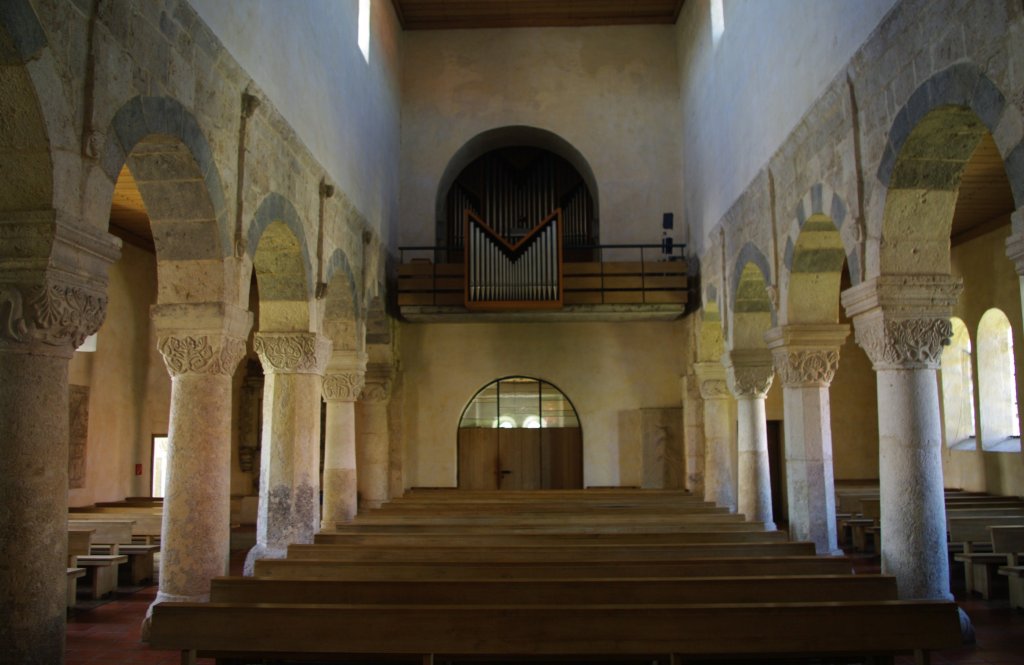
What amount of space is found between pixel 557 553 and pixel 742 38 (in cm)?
786

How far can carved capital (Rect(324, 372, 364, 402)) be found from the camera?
1249cm

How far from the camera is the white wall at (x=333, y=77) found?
8383mm

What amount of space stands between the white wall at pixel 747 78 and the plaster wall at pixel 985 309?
177 inches

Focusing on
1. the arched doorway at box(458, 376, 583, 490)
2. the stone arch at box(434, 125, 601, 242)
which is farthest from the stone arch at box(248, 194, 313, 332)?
the arched doorway at box(458, 376, 583, 490)

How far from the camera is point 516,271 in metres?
14.8

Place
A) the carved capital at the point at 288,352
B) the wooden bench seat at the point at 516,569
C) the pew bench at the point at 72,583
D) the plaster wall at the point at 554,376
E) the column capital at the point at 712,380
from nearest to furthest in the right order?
the wooden bench seat at the point at 516,569 < the pew bench at the point at 72,583 < the carved capital at the point at 288,352 < the column capital at the point at 712,380 < the plaster wall at the point at 554,376

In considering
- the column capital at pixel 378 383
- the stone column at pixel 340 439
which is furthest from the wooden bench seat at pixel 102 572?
the column capital at pixel 378 383

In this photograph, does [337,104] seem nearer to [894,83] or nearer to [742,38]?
[742,38]

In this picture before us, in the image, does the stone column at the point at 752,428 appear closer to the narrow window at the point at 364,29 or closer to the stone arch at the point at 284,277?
the stone arch at the point at 284,277

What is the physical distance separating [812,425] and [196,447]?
6424 millimetres

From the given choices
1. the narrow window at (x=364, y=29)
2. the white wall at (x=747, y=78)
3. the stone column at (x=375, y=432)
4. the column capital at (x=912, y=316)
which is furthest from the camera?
the stone column at (x=375, y=432)

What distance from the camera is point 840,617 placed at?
482cm

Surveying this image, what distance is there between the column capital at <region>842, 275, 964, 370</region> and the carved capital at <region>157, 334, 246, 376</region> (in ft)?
17.9

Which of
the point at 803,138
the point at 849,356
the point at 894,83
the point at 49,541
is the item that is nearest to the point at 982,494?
the point at 849,356
